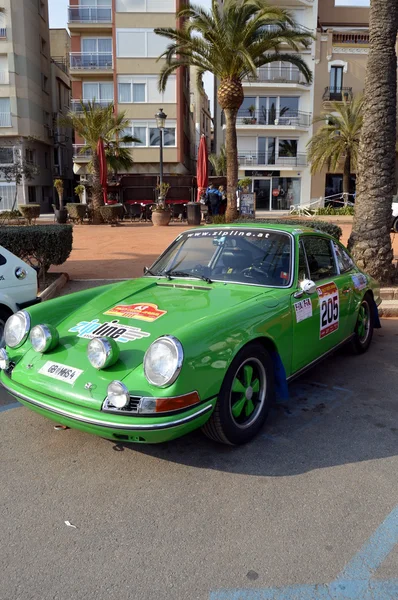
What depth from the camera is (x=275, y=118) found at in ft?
A: 125

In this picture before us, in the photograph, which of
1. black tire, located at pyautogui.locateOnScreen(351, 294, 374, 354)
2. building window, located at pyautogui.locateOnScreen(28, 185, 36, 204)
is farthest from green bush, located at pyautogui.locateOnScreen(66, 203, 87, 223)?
black tire, located at pyautogui.locateOnScreen(351, 294, 374, 354)

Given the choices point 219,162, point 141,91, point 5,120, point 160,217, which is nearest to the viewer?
point 160,217

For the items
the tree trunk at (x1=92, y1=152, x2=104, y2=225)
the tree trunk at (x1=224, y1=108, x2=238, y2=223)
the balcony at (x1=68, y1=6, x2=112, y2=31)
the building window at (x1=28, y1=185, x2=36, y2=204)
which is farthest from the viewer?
the building window at (x1=28, y1=185, x2=36, y2=204)

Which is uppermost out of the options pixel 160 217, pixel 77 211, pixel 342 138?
pixel 342 138

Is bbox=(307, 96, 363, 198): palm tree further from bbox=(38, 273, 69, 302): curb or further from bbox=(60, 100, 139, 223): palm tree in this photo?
bbox=(38, 273, 69, 302): curb

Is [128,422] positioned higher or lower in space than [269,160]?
lower

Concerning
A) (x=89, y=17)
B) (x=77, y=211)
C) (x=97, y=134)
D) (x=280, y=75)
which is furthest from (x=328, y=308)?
(x=89, y=17)

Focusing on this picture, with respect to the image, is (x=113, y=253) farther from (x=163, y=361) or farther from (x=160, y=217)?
(x=163, y=361)

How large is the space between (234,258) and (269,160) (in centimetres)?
3613

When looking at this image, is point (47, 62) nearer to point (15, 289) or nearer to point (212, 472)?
point (15, 289)

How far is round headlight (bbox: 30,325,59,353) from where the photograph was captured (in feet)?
11.5

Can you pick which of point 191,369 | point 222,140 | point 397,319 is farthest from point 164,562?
point 222,140

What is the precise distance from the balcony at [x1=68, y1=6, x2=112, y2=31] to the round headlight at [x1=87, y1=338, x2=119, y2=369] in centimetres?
3871

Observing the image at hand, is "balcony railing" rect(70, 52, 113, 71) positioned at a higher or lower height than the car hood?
higher
